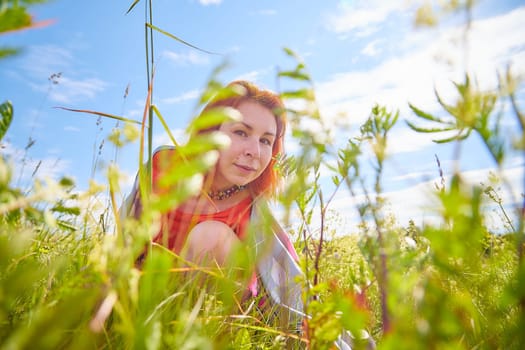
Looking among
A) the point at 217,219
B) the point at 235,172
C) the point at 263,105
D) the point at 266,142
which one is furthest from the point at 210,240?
the point at 263,105

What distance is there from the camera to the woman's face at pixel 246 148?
258cm

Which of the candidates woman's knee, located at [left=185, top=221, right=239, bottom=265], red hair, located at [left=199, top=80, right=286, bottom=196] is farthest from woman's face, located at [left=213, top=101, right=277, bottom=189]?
woman's knee, located at [left=185, top=221, right=239, bottom=265]

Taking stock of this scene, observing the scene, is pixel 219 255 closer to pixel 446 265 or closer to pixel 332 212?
pixel 332 212

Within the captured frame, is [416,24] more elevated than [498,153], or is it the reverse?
[416,24]

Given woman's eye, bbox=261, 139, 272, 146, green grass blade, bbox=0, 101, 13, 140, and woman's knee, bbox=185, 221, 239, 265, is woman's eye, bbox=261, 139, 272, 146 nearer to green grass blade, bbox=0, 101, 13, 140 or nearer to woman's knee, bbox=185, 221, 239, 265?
woman's knee, bbox=185, 221, 239, 265

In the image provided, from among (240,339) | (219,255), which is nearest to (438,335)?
(240,339)

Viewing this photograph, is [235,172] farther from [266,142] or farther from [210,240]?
[210,240]

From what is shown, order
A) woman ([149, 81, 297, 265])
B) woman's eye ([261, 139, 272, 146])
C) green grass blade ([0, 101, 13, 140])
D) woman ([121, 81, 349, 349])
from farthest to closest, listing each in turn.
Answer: woman's eye ([261, 139, 272, 146])
woman ([149, 81, 297, 265])
woman ([121, 81, 349, 349])
green grass blade ([0, 101, 13, 140])

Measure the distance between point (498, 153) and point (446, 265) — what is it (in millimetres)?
127

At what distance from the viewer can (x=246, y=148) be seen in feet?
8.45

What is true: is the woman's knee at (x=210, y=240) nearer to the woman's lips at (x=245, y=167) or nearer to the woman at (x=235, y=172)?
the woman at (x=235, y=172)

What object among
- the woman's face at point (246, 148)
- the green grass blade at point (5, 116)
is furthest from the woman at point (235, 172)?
the green grass blade at point (5, 116)

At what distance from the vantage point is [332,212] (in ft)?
7.54

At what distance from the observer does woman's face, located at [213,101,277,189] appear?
258 cm
